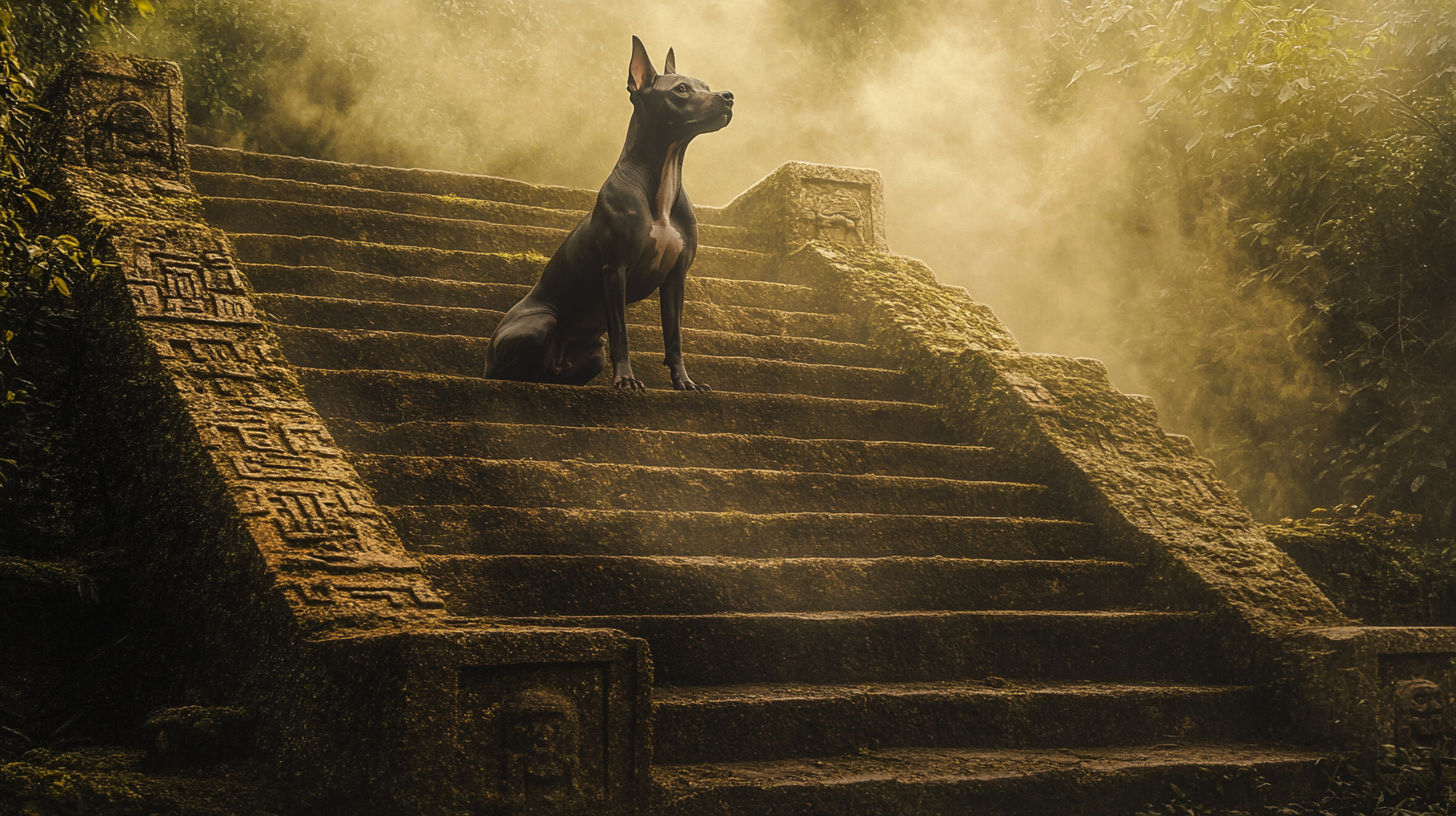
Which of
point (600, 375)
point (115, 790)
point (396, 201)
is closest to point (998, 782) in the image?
point (115, 790)

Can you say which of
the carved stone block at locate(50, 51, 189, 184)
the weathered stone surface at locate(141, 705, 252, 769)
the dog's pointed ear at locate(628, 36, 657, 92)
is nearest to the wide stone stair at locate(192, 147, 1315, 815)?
the carved stone block at locate(50, 51, 189, 184)

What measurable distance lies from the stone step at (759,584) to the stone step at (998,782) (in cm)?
68

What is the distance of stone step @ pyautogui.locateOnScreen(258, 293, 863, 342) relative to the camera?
532 centimetres

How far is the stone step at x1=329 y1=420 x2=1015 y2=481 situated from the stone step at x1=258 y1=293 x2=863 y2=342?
1085 millimetres

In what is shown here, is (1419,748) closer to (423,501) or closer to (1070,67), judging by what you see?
(423,501)

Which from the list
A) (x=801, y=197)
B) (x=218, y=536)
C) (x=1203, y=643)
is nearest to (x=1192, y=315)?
(x=801, y=197)

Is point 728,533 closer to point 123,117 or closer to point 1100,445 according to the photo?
point 1100,445

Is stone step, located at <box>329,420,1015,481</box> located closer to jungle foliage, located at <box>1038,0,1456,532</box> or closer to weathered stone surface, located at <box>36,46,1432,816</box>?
weathered stone surface, located at <box>36,46,1432,816</box>

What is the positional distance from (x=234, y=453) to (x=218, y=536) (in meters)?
0.33

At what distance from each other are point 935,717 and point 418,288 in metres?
3.48

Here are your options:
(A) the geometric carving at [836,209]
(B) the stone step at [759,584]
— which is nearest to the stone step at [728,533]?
(B) the stone step at [759,584]

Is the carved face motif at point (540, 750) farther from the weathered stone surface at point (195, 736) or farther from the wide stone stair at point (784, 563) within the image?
the weathered stone surface at point (195, 736)

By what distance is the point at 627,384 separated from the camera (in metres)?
5.08

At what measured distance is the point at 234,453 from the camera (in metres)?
3.71
